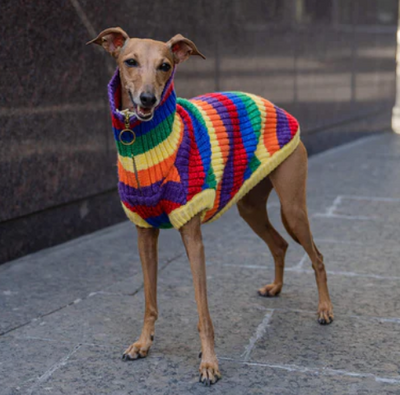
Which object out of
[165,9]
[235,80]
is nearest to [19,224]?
[165,9]

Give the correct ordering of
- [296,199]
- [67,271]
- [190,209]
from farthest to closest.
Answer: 1. [67,271]
2. [296,199]
3. [190,209]

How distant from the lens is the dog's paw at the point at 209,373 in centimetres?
342

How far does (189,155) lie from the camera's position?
3641mm

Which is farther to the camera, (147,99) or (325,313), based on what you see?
(325,313)

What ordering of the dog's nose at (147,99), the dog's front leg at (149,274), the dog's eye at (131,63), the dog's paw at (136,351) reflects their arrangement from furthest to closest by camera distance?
the dog's front leg at (149,274)
the dog's paw at (136,351)
the dog's eye at (131,63)
the dog's nose at (147,99)

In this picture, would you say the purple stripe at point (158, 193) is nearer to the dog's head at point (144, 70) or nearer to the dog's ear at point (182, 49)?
the dog's head at point (144, 70)

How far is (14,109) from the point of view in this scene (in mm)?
5348

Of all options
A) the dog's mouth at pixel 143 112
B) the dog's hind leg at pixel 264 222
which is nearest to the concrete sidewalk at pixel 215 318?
the dog's hind leg at pixel 264 222

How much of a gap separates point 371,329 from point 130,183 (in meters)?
1.68

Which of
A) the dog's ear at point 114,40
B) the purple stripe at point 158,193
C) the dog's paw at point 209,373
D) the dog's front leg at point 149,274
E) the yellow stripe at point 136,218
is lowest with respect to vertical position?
the dog's paw at point 209,373

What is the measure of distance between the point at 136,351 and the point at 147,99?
137cm

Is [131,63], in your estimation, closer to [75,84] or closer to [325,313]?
[325,313]

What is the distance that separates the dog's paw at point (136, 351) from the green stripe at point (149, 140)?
1027 millimetres

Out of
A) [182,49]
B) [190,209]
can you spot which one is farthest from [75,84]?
[190,209]
